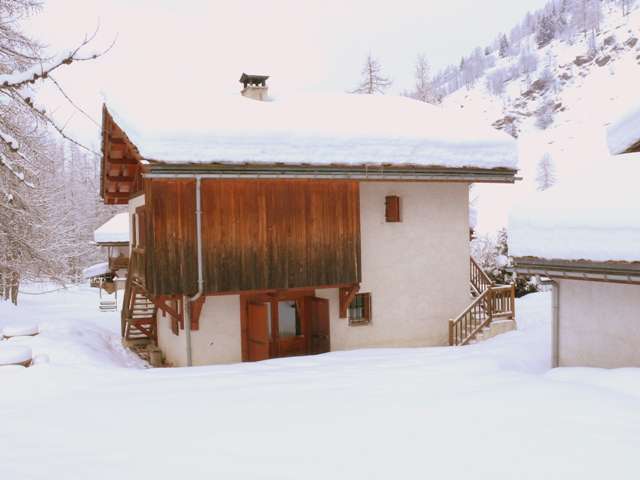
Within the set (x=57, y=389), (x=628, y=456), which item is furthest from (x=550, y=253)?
(x=57, y=389)

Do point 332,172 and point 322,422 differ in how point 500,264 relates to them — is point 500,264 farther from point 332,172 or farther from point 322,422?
point 322,422

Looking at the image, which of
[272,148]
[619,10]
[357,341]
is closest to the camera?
[272,148]

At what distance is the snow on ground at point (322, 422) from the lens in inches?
219

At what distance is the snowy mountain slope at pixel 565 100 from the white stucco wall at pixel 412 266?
52766 mm

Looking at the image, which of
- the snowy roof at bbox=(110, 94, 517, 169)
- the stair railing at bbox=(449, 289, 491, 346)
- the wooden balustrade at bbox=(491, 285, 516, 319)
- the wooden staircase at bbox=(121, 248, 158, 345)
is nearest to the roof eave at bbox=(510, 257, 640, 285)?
the snowy roof at bbox=(110, 94, 517, 169)

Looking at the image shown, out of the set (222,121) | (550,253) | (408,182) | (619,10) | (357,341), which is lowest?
(357,341)

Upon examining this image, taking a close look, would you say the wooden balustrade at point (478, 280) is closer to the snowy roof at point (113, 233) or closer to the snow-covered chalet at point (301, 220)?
the snow-covered chalet at point (301, 220)

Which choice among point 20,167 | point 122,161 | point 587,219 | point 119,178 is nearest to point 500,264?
point 119,178

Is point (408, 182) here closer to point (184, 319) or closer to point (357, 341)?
point (357, 341)

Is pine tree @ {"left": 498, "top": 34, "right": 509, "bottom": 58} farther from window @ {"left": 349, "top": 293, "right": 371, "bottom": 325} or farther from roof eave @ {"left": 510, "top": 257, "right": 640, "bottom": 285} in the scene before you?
roof eave @ {"left": 510, "top": 257, "right": 640, "bottom": 285}

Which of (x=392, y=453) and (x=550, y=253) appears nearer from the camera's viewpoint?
(x=392, y=453)

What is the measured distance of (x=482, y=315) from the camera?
1695 centimetres

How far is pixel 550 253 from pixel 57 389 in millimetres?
7967

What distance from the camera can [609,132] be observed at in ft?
35.6
